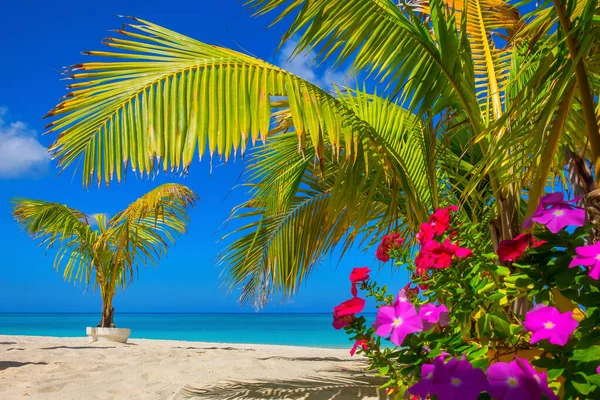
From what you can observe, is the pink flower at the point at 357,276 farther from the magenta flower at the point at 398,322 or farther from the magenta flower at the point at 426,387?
the magenta flower at the point at 426,387

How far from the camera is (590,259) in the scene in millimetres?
1155

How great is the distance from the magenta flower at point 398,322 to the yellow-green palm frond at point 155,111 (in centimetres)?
118

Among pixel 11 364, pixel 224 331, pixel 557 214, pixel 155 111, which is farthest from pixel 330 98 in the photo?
pixel 224 331

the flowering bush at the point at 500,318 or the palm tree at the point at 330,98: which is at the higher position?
the palm tree at the point at 330,98

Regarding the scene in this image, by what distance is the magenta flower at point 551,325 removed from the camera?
1153mm

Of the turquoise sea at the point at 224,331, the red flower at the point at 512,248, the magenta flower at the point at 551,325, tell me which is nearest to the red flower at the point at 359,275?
the red flower at the point at 512,248

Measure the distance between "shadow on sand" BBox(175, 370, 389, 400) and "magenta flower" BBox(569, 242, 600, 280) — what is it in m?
2.29

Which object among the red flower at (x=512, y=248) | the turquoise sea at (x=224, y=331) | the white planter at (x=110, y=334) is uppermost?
the red flower at (x=512, y=248)

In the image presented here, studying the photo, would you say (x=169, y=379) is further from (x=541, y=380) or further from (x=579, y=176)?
(x=541, y=380)

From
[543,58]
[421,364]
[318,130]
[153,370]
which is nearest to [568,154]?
[543,58]

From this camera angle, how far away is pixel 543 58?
2.00 meters

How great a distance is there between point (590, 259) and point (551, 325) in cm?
Result: 16

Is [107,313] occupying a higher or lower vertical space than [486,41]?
lower

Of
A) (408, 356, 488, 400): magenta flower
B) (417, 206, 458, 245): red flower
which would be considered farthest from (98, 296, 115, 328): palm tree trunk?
(408, 356, 488, 400): magenta flower
